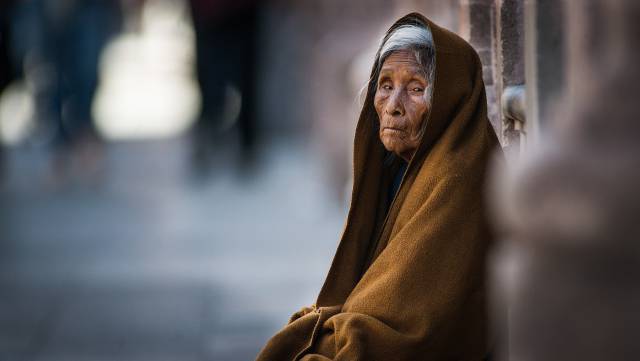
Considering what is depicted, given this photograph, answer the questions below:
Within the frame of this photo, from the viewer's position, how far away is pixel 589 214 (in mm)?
1478

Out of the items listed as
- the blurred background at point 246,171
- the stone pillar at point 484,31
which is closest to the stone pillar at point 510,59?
the blurred background at point 246,171

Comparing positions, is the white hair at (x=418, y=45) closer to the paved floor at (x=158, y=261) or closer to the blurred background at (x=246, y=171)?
the blurred background at (x=246, y=171)

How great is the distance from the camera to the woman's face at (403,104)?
3.32 m

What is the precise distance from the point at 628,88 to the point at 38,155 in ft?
56.3

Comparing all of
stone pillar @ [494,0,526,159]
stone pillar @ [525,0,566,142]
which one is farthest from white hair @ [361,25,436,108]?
stone pillar @ [494,0,526,159]

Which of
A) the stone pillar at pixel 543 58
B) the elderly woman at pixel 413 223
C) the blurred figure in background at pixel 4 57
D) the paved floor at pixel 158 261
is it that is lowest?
the paved floor at pixel 158 261

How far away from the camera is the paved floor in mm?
7250

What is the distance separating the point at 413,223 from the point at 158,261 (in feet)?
22.8

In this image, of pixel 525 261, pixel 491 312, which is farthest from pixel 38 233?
pixel 525 261

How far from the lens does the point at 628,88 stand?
148cm

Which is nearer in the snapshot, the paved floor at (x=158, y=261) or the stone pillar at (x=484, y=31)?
the stone pillar at (x=484, y=31)

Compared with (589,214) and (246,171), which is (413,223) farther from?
(246,171)

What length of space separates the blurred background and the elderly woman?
149 millimetres

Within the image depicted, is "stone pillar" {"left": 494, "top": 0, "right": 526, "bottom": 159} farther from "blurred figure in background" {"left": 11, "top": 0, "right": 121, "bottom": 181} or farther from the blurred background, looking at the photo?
"blurred figure in background" {"left": 11, "top": 0, "right": 121, "bottom": 181}
